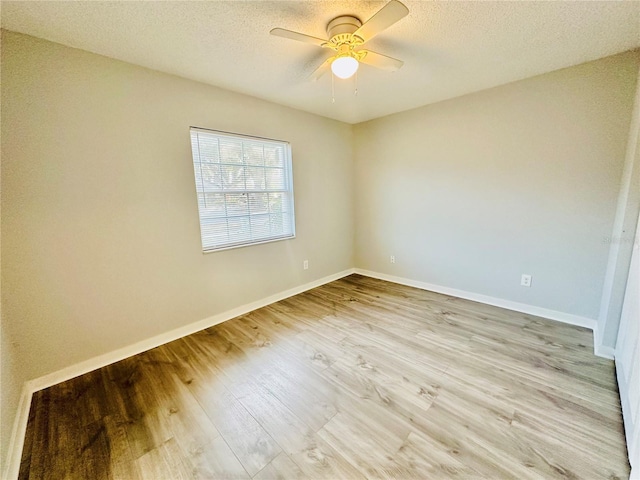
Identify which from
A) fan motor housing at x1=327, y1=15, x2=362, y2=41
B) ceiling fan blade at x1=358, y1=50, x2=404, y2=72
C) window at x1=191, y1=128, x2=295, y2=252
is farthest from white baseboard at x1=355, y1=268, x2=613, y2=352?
fan motor housing at x1=327, y1=15, x2=362, y2=41

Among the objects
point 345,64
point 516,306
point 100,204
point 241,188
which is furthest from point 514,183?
point 100,204

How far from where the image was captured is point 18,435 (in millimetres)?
1392

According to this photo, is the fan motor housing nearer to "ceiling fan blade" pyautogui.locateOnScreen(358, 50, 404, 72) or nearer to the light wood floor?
"ceiling fan blade" pyautogui.locateOnScreen(358, 50, 404, 72)

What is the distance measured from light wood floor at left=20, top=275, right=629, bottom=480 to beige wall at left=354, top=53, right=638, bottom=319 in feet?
2.09

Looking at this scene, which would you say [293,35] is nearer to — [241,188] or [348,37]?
[348,37]

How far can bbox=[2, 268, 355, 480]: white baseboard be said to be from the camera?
4.28ft

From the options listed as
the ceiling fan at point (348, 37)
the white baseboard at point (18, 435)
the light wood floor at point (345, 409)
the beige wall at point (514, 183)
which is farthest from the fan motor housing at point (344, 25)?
the white baseboard at point (18, 435)

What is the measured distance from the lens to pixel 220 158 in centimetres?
262

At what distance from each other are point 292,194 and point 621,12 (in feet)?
9.44

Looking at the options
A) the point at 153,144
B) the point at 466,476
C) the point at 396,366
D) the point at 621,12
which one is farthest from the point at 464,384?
the point at 153,144

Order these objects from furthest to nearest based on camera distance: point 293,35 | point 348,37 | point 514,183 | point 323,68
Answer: point 514,183 → point 323,68 → point 348,37 → point 293,35

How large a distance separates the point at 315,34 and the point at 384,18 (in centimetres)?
63

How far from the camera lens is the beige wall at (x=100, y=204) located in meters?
1.67

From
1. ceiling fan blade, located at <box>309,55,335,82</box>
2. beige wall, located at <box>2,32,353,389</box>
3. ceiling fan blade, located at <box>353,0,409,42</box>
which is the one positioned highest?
ceiling fan blade, located at <box>309,55,335,82</box>
